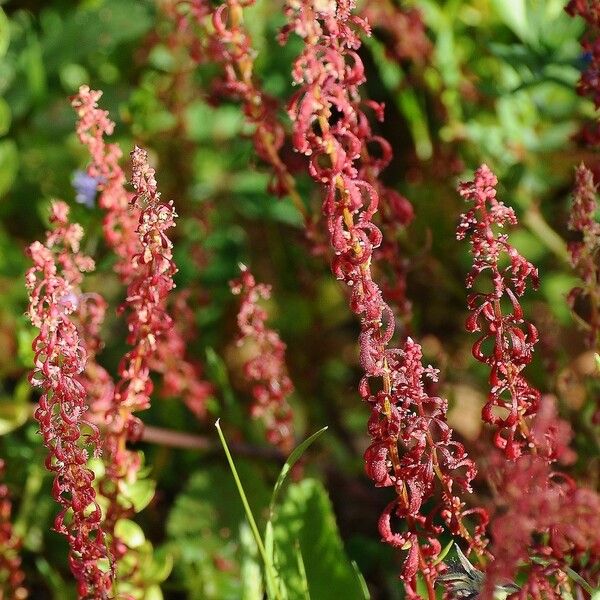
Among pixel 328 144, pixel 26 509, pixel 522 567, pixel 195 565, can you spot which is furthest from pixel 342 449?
pixel 328 144

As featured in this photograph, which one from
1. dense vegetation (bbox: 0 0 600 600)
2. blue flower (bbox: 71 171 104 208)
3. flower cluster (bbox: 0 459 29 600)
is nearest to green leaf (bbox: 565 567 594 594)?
dense vegetation (bbox: 0 0 600 600)

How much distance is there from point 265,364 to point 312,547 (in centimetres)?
23

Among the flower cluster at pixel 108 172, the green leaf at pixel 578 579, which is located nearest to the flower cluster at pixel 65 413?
the flower cluster at pixel 108 172

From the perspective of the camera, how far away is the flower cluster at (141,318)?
2.68ft

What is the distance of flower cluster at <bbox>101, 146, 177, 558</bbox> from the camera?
32.2 inches

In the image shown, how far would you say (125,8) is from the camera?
1.76 m

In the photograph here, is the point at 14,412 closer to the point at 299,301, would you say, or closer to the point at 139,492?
the point at 139,492

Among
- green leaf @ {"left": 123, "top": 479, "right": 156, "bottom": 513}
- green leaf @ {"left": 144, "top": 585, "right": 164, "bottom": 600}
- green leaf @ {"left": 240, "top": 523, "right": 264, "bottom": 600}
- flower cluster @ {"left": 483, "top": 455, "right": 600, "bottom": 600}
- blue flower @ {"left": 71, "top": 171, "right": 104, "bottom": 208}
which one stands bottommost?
green leaf @ {"left": 144, "top": 585, "right": 164, "bottom": 600}

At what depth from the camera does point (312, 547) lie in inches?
45.0

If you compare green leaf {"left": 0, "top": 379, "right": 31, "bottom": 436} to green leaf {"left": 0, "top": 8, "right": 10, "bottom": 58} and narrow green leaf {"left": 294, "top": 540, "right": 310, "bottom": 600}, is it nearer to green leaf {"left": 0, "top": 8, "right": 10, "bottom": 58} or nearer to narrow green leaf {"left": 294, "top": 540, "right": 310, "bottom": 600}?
narrow green leaf {"left": 294, "top": 540, "right": 310, "bottom": 600}

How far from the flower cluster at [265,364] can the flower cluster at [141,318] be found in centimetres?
14

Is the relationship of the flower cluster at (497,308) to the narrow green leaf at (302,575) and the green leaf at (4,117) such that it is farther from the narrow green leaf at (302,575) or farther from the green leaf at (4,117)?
the green leaf at (4,117)

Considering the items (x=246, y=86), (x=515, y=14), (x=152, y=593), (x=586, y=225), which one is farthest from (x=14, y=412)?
(x=515, y=14)

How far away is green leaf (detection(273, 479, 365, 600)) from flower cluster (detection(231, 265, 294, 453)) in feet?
0.31
